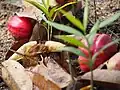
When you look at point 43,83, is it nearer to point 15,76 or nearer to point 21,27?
point 15,76

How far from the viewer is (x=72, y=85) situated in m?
1.19

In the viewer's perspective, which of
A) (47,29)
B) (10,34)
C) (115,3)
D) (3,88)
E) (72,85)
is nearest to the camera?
(72,85)

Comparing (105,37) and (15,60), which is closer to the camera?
(105,37)

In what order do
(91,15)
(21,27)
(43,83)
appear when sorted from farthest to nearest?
(91,15), (21,27), (43,83)

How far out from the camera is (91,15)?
1.87 metres

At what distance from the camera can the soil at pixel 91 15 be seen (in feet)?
5.57

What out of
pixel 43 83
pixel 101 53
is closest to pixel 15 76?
pixel 43 83

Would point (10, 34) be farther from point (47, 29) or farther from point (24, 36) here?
point (47, 29)

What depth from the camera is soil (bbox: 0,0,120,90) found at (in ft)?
5.57

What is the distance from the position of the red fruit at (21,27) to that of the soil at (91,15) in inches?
2.7

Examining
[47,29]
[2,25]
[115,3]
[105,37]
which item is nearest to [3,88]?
[47,29]

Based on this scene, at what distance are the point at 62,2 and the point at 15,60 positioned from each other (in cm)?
36

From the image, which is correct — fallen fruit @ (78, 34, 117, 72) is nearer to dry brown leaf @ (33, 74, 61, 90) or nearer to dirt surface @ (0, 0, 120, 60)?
dry brown leaf @ (33, 74, 61, 90)

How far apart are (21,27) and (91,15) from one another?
357mm
